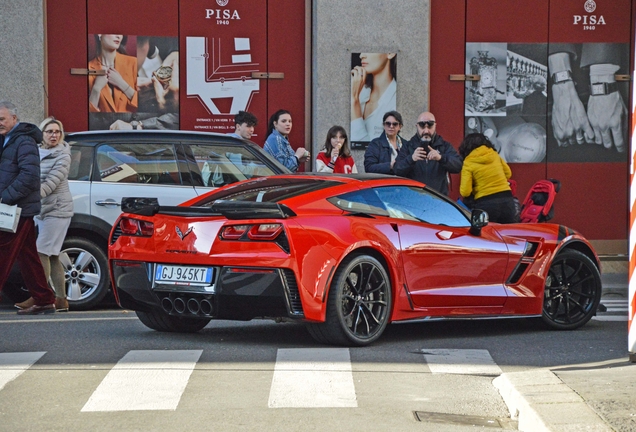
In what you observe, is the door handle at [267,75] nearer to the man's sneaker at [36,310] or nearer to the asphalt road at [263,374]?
the man's sneaker at [36,310]

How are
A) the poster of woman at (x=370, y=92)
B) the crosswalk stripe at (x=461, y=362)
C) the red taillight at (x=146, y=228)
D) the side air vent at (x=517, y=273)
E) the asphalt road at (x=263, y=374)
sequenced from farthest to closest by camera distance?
the poster of woman at (x=370, y=92), the side air vent at (x=517, y=273), the red taillight at (x=146, y=228), the crosswalk stripe at (x=461, y=362), the asphalt road at (x=263, y=374)

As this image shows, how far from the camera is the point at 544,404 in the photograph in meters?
6.18

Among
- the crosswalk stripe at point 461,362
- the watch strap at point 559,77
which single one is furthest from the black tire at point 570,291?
the watch strap at point 559,77

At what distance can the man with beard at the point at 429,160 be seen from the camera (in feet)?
41.6

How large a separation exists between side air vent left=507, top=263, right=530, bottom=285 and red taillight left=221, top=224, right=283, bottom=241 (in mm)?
2434

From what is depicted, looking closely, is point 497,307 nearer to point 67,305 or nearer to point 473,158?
point 473,158

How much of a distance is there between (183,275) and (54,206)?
3.32 m

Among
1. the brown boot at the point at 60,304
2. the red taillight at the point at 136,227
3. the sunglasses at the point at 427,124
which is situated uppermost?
the sunglasses at the point at 427,124

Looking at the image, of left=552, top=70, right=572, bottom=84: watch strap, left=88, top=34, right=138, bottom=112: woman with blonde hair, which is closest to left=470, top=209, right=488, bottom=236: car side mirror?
left=88, top=34, right=138, bottom=112: woman with blonde hair

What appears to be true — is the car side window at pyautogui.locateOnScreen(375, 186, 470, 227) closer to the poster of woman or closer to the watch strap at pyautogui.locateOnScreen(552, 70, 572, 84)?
the poster of woman

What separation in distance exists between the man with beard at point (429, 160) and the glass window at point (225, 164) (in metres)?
1.49

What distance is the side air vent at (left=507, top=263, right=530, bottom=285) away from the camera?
390 inches

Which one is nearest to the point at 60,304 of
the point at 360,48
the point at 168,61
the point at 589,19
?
the point at 168,61

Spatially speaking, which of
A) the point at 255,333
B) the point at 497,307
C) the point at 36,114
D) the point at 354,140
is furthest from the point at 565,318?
the point at 36,114
